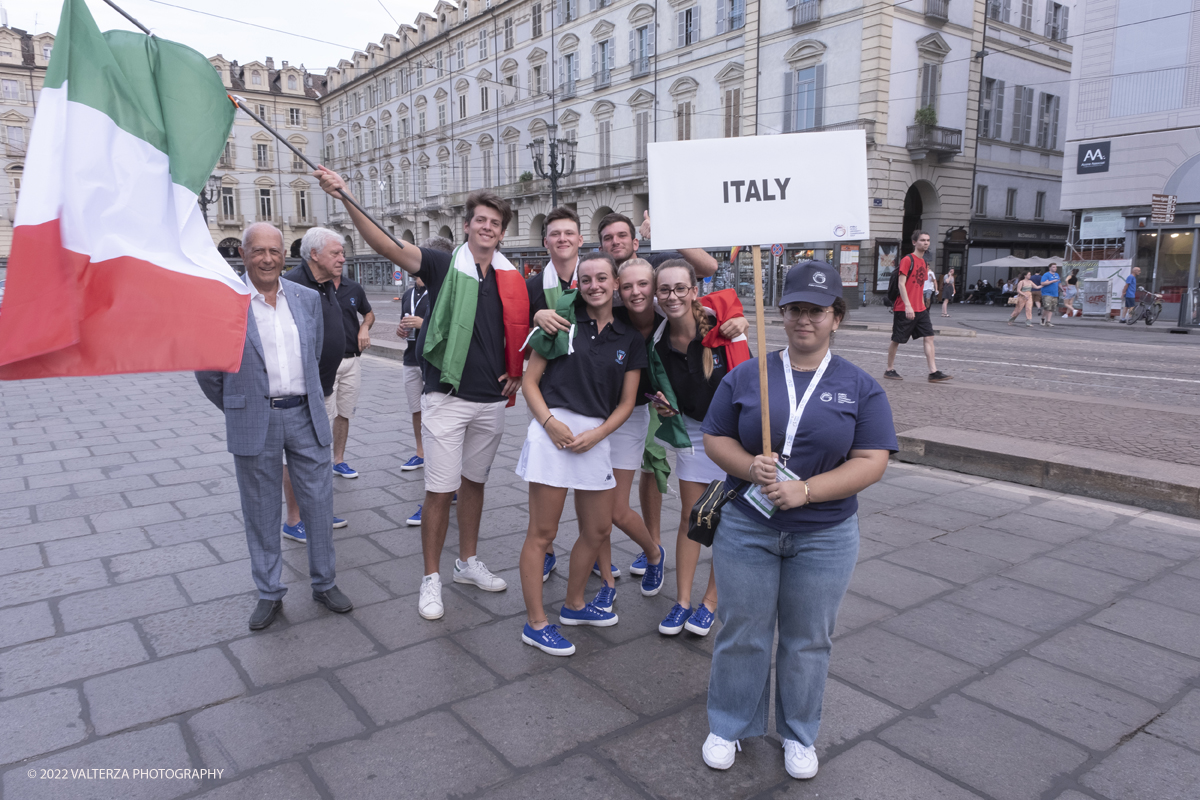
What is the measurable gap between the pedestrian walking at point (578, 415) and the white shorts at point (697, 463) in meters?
0.31

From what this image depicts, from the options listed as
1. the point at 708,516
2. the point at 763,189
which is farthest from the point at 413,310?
the point at 708,516

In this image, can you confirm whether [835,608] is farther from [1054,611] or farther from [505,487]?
[505,487]

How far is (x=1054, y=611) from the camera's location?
11.9 feet

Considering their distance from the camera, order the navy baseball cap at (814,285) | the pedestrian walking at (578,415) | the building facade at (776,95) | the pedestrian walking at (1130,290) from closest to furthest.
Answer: the navy baseball cap at (814,285) < the pedestrian walking at (578,415) < the pedestrian walking at (1130,290) < the building facade at (776,95)

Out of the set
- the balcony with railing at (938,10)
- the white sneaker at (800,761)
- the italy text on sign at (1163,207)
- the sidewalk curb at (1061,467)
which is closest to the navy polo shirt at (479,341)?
the white sneaker at (800,761)

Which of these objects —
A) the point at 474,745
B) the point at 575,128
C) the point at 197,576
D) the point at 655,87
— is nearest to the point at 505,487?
the point at 197,576

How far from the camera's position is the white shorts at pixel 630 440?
3.58 metres

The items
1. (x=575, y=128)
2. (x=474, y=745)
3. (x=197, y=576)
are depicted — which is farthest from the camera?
(x=575, y=128)

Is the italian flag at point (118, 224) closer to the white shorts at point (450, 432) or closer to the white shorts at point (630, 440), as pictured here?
the white shorts at point (450, 432)

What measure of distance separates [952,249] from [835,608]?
32.5m

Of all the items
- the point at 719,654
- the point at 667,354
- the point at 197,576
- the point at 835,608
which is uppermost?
the point at 667,354

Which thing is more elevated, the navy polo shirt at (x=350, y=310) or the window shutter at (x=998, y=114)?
the window shutter at (x=998, y=114)

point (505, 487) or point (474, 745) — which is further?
point (505, 487)

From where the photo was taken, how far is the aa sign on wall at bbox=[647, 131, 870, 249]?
2719 millimetres
